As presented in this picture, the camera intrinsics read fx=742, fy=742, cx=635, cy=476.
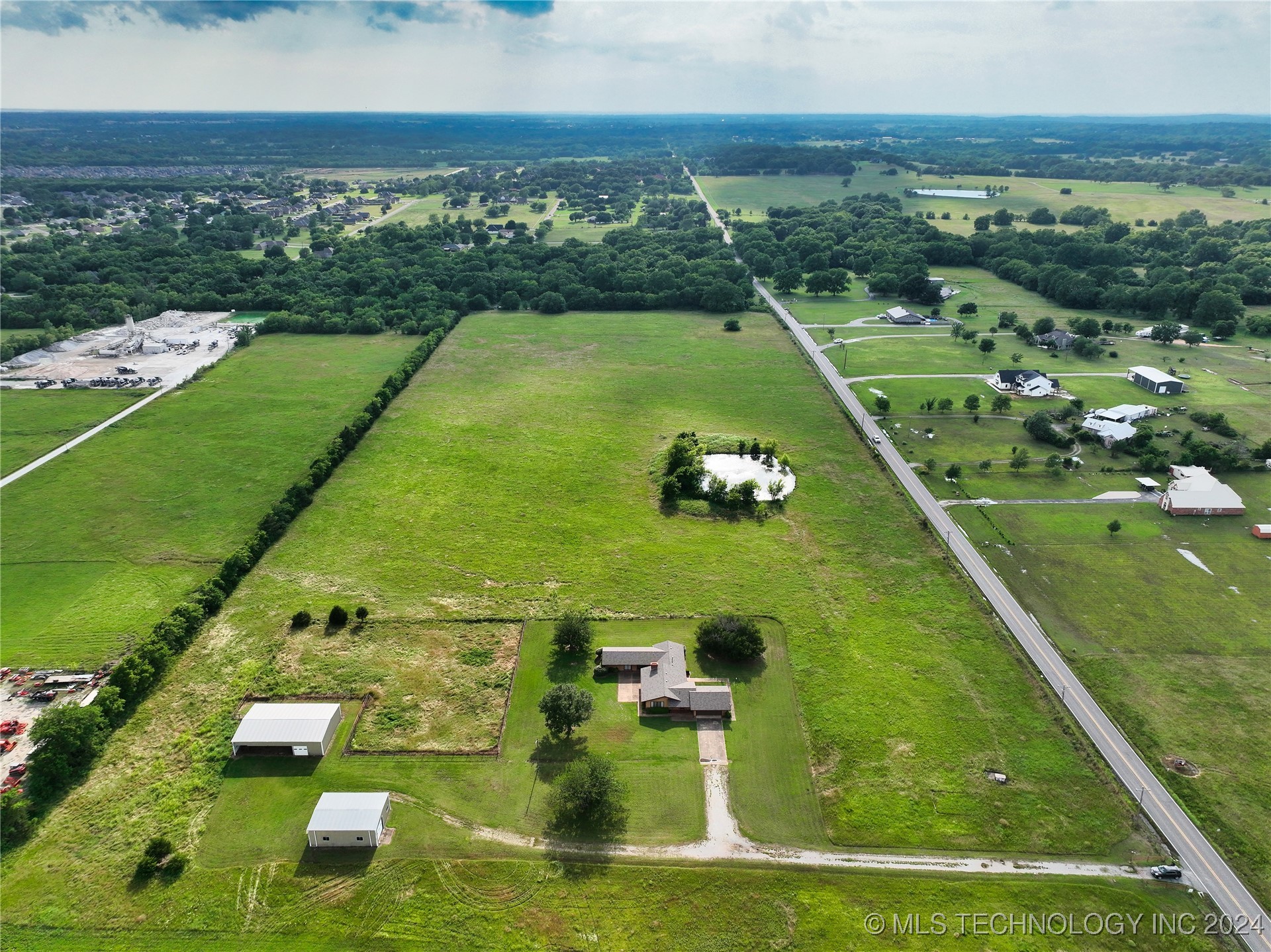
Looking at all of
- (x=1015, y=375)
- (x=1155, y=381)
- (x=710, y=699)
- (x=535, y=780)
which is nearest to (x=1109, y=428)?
(x=1015, y=375)

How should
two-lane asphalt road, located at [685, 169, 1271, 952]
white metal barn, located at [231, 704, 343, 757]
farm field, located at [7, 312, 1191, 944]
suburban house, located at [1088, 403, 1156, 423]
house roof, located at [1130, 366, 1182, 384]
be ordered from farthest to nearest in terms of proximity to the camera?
house roof, located at [1130, 366, 1182, 384]
suburban house, located at [1088, 403, 1156, 423]
white metal barn, located at [231, 704, 343, 757]
farm field, located at [7, 312, 1191, 944]
two-lane asphalt road, located at [685, 169, 1271, 952]

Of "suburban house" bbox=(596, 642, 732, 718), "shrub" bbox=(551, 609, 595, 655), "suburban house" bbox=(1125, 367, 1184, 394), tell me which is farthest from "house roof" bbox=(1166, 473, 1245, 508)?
"shrub" bbox=(551, 609, 595, 655)

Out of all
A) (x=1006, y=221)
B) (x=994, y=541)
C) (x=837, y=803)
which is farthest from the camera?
(x=1006, y=221)

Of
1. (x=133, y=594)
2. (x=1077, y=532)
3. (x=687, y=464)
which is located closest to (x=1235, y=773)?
(x=1077, y=532)

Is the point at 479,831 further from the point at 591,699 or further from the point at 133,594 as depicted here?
the point at 133,594

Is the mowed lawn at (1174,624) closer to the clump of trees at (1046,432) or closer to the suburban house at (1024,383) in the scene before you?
the clump of trees at (1046,432)

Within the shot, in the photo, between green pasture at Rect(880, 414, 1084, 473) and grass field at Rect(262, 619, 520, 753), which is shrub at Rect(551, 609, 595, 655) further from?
green pasture at Rect(880, 414, 1084, 473)
